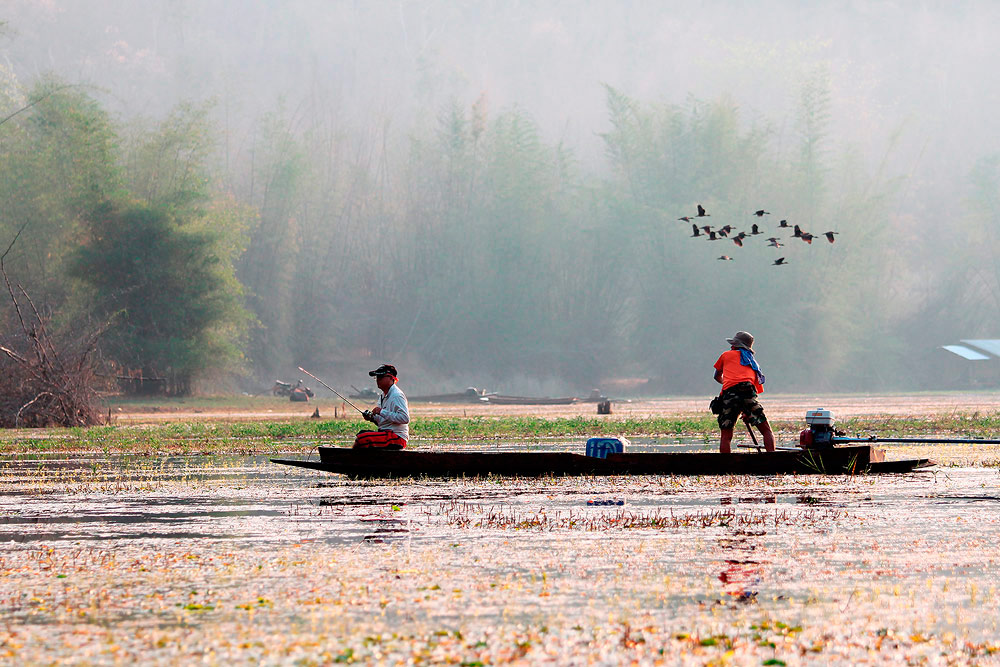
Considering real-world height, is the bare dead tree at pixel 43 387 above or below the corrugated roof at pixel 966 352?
below

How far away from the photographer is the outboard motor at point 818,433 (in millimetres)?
16078

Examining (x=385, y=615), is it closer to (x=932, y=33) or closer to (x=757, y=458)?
(x=757, y=458)

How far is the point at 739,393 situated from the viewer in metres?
15.9

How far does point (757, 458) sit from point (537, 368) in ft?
182

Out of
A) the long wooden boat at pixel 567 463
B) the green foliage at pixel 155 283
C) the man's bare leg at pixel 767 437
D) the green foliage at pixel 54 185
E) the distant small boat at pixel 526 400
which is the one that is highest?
the green foliage at pixel 54 185

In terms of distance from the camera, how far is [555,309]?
7175 cm

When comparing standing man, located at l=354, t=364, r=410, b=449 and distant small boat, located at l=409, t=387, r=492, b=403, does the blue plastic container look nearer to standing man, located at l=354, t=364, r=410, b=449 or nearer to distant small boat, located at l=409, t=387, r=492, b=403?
standing man, located at l=354, t=364, r=410, b=449

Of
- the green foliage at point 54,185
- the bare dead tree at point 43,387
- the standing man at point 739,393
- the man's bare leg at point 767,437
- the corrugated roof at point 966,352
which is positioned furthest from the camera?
the corrugated roof at point 966,352

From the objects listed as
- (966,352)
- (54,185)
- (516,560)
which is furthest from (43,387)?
(966,352)

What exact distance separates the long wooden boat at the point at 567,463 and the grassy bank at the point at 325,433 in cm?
621

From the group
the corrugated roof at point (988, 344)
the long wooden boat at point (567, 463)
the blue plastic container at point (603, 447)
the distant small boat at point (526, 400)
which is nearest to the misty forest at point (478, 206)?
the corrugated roof at point (988, 344)

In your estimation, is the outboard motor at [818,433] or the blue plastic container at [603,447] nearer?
the blue plastic container at [603,447]

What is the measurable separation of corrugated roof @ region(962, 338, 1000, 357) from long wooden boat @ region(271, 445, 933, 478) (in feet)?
206

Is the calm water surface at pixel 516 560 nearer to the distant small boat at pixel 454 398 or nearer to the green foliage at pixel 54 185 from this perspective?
the green foliage at pixel 54 185
